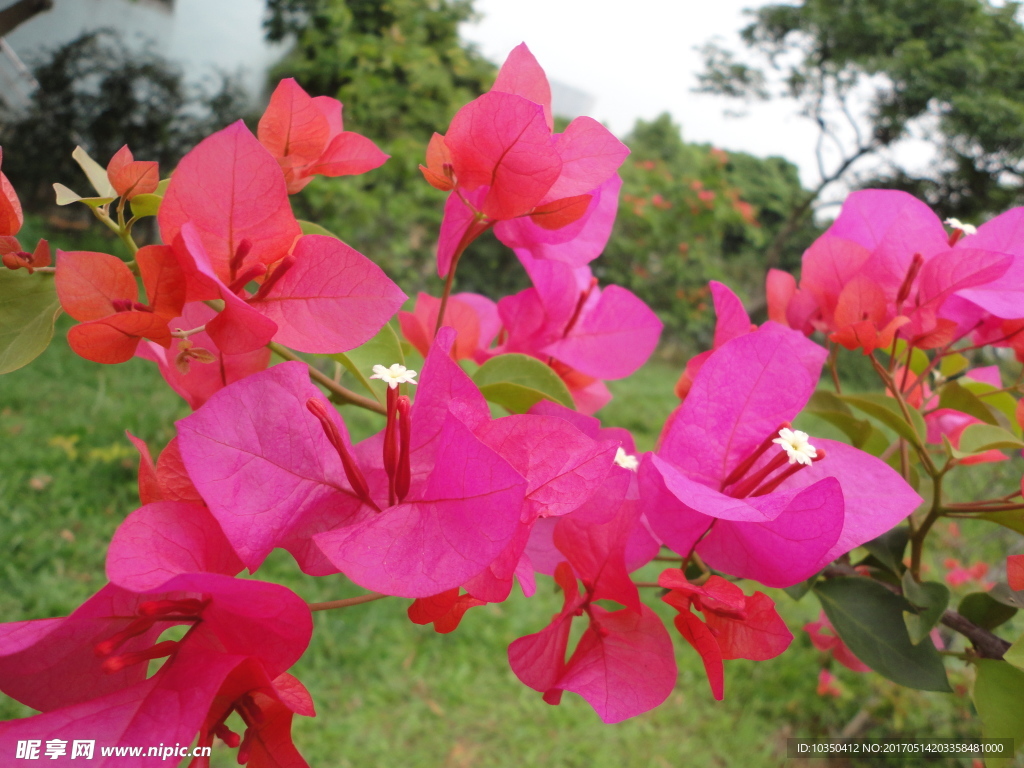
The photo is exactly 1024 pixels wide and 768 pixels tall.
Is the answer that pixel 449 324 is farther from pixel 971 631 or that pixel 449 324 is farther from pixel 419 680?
pixel 419 680

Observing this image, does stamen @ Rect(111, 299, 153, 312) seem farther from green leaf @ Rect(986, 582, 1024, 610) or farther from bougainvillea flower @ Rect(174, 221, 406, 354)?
green leaf @ Rect(986, 582, 1024, 610)

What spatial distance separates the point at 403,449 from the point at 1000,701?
351 millimetres

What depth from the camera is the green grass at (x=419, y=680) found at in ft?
5.28

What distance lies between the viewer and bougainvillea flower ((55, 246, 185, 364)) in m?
0.26

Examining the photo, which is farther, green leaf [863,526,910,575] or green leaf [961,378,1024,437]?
green leaf [961,378,1024,437]

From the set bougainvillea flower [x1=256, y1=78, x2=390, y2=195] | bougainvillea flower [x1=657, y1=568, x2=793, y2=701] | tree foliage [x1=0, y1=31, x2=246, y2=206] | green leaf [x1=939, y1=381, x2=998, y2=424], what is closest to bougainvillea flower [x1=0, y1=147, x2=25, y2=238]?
bougainvillea flower [x1=256, y1=78, x2=390, y2=195]

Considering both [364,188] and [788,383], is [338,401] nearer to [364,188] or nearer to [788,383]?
[788,383]

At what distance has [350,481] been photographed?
0.87ft

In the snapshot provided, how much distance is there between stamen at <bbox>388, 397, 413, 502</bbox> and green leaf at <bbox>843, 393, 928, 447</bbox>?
284 millimetres

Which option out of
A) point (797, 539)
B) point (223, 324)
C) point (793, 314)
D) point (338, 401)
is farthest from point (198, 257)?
point (793, 314)

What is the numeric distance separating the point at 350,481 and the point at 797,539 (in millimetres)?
188

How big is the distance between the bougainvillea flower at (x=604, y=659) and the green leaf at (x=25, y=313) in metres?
0.25

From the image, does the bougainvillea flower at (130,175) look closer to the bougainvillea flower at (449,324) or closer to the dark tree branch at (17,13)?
the bougainvillea flower at (449,324)

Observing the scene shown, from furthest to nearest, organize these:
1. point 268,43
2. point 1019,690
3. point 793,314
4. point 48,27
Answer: point 268,43 → point 48,27 → point 793,314 → point 1019,690
